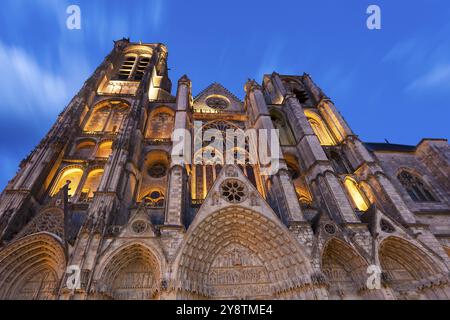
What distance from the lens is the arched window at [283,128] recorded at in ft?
60.9

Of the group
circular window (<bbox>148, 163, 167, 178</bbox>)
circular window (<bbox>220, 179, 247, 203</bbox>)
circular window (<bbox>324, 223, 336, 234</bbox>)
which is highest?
circular window (<bbox>148, 163, 167, 178</bbox>)

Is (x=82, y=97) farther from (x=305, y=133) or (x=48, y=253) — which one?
(x=305, y=133)

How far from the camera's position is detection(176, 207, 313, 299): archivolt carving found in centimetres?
940

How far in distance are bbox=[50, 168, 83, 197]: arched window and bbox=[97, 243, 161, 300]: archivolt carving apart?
5.92m

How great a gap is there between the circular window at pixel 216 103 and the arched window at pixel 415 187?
1469 centimetres

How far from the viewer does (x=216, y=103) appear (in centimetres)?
2162

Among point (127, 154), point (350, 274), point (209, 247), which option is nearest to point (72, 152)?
point (127, 154)

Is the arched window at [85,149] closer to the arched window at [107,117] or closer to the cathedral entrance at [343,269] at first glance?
the arched window at [107,117]

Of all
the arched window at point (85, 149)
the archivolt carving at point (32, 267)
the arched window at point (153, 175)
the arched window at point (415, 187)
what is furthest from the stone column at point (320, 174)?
the arched window at point (85, 149)

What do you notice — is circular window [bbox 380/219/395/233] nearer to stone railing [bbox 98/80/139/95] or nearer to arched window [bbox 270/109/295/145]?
arched window [bbox 270/109/295/145]

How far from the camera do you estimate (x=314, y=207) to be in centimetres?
1320

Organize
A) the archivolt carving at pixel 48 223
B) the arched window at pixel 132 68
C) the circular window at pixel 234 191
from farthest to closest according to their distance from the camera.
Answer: the arched window at pixel 132 68 → the circular window at pixel 234 191 → the archivolt carving at pixel 48 223

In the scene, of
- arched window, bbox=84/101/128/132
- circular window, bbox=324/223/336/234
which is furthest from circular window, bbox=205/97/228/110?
circular window, bbox=324/223/336/234

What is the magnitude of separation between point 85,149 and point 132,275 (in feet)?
31.9
